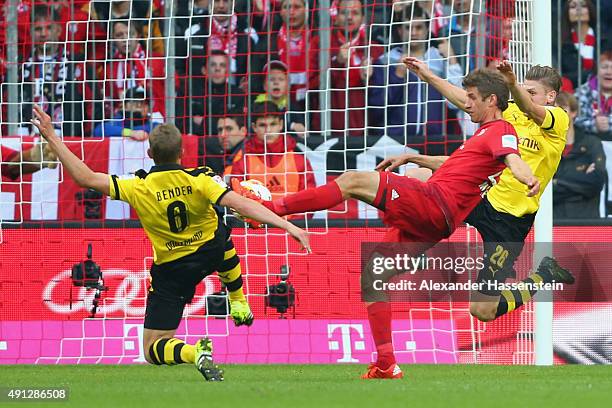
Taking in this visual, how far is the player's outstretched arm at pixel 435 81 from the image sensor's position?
971 centimetres

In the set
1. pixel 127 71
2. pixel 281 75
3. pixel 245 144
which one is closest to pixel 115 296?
Answer: pixel 245 144

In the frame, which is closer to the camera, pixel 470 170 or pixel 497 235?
pixel 470 170

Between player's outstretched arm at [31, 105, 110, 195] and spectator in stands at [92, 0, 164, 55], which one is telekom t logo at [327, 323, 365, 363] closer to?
player's outstretched arm at [31, 105, 110, 195]

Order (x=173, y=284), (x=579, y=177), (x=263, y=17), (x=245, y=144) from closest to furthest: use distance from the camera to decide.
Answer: (x=173, y=284), (x=579, y=177), (x=245, y=144), (x=263, y=17)

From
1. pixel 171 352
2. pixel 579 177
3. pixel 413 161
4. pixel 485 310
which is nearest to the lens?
pixel 171 352

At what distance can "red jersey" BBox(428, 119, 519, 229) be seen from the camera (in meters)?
9.03

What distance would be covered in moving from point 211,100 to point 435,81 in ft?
16.6

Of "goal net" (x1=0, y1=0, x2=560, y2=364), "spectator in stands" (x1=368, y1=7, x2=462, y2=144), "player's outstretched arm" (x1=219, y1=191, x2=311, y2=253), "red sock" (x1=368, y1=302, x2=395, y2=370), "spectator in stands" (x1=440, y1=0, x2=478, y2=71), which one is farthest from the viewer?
"spectator in stands" (x1=440, y1=0, x2=478, y2=71)

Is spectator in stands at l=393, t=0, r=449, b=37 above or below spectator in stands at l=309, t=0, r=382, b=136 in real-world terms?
above

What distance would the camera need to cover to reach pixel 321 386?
845 centimetres

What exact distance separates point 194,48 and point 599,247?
552cm

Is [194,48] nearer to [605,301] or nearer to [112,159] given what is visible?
[112,159]

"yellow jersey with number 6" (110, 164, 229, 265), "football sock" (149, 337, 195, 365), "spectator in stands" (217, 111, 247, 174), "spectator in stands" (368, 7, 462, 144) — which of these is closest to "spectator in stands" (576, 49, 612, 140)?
"spectator in stands" (368, 7, 462, 144)

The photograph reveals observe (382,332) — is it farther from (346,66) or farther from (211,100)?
(211,100)
